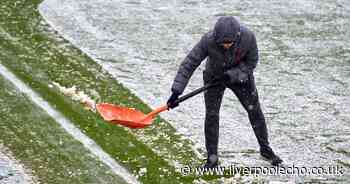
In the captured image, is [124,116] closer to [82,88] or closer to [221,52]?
[221,52]

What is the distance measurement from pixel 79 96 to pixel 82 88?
0.37 meters

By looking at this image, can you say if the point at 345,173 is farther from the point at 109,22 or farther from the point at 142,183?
the point at 109,22

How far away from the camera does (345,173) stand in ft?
27.0

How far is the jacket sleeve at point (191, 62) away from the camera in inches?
303

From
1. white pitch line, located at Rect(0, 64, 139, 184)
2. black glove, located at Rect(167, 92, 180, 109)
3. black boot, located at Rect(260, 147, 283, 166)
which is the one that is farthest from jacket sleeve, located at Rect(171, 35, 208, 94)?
black boot, located at Rect(260, 147, 283, 166)

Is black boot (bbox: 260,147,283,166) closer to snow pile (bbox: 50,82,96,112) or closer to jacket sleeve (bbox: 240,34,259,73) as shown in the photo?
jacket sleeve (bbox: 240,34,259,73)

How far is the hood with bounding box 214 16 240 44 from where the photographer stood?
7.37m

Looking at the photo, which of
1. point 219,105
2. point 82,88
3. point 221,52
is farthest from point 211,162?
point 82,88

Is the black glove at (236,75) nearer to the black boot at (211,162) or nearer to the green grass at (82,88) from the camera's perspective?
the black boot at (211,162)

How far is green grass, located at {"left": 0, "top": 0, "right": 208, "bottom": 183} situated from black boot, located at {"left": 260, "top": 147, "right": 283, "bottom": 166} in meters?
0.78

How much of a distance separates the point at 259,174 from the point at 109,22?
6901mm

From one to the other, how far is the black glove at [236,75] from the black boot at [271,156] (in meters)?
1.11

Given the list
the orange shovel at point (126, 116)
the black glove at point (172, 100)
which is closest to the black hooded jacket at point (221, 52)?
the black glove at point (172, 100)

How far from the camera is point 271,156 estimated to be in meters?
8.45
